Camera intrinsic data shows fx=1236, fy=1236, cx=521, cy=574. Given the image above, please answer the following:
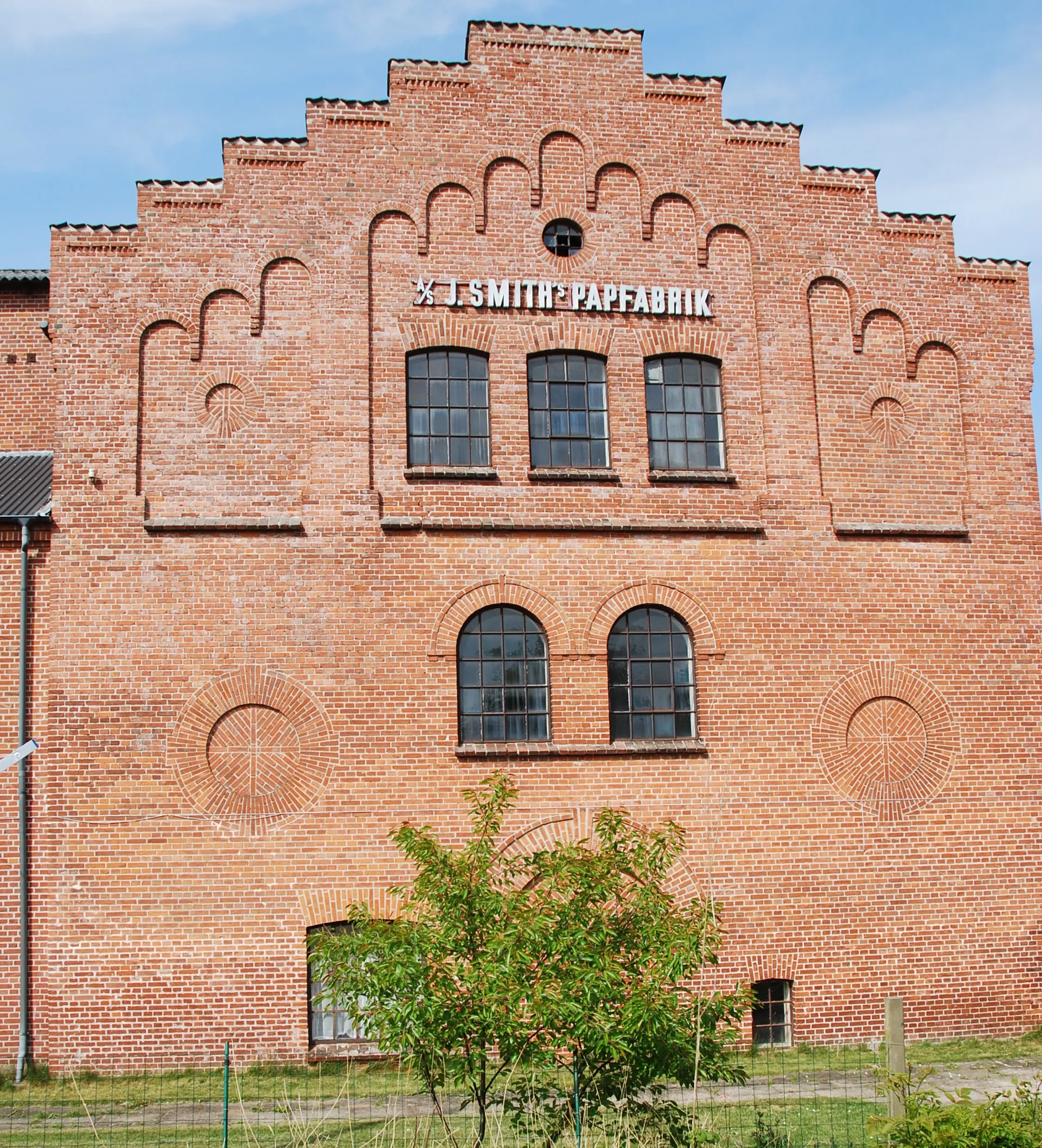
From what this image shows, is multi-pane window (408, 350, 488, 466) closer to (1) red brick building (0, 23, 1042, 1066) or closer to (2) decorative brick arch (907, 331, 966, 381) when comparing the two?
(1) red brick building (0, 23, 1042, 1066)

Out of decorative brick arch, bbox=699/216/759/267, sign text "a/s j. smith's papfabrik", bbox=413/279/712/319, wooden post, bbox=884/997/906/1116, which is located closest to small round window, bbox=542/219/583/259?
sign text "a/s j. smith's papfabrik", bbox=413/279/712/319

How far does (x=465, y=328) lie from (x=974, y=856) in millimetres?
Result: 9309

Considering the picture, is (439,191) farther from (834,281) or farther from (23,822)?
(23,822)

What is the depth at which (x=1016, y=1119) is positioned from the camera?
8.22 m

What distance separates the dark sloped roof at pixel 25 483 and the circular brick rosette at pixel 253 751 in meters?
3.05

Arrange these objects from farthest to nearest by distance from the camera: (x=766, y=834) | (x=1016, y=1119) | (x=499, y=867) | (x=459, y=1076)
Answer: (x=766, y=834) < (x=499, y=867) < (x=459, y=1076) < (x=1016, y=1119)

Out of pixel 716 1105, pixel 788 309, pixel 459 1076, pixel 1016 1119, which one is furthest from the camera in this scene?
pixel 788 309

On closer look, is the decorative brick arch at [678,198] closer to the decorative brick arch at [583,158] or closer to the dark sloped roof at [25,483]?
the decorative brick arch at [583,158]

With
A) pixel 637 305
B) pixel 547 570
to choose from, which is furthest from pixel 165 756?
pixel 637 305

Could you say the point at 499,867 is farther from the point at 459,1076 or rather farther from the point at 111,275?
the point at 111,275

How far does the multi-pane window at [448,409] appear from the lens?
15523 millimetres

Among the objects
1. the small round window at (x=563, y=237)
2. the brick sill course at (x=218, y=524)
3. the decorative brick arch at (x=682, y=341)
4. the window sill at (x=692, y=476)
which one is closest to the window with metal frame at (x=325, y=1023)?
the brick sill course at (x=218, y=524)

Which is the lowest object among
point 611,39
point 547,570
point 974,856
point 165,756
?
point 974,856

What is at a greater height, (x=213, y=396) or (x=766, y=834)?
(x=213, y=396)
